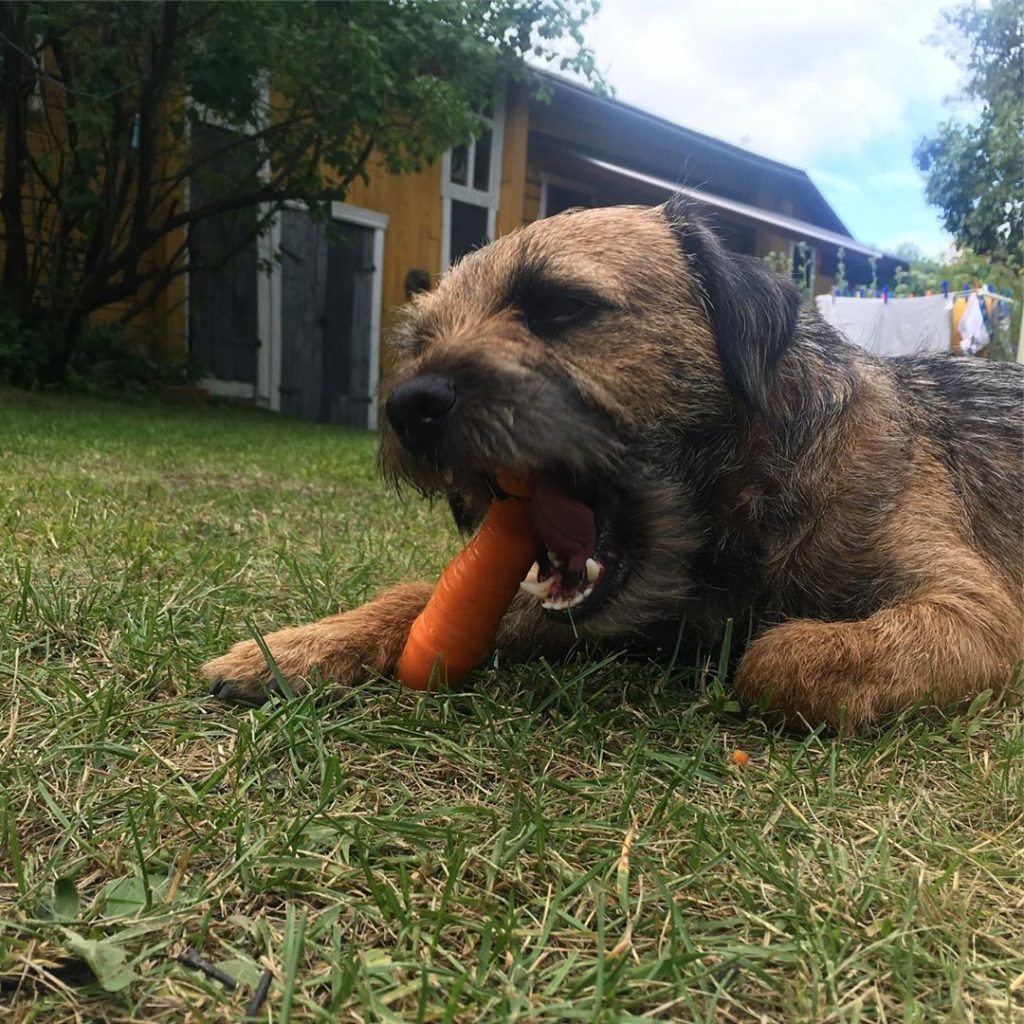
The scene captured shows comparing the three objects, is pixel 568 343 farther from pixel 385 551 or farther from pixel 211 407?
pixel 211 407

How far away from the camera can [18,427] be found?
7.63 m

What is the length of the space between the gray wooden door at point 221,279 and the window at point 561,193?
5.61 metres

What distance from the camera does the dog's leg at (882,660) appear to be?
73.9 inches

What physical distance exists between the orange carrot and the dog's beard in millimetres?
66

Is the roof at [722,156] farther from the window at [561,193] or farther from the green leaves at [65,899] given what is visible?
the green leaves at [65,899]

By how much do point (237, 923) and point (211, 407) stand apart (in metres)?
12.3

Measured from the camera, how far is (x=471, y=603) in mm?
2043

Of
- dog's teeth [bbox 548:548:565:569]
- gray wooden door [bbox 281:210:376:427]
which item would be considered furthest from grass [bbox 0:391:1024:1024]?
gray wooden door [bbox 281:210:376:427]

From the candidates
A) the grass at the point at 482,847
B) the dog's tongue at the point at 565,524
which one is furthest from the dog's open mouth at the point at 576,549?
the grass at the point at 482,847

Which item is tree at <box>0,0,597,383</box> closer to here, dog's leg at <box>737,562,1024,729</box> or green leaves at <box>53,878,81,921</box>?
dog's leg at <box>737,562,1024,729</box>

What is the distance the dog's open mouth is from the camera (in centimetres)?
205

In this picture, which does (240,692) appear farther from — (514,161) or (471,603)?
(514,161)

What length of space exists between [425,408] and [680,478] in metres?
0.63

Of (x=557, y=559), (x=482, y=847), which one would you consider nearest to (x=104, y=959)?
(x=482, y=847)
